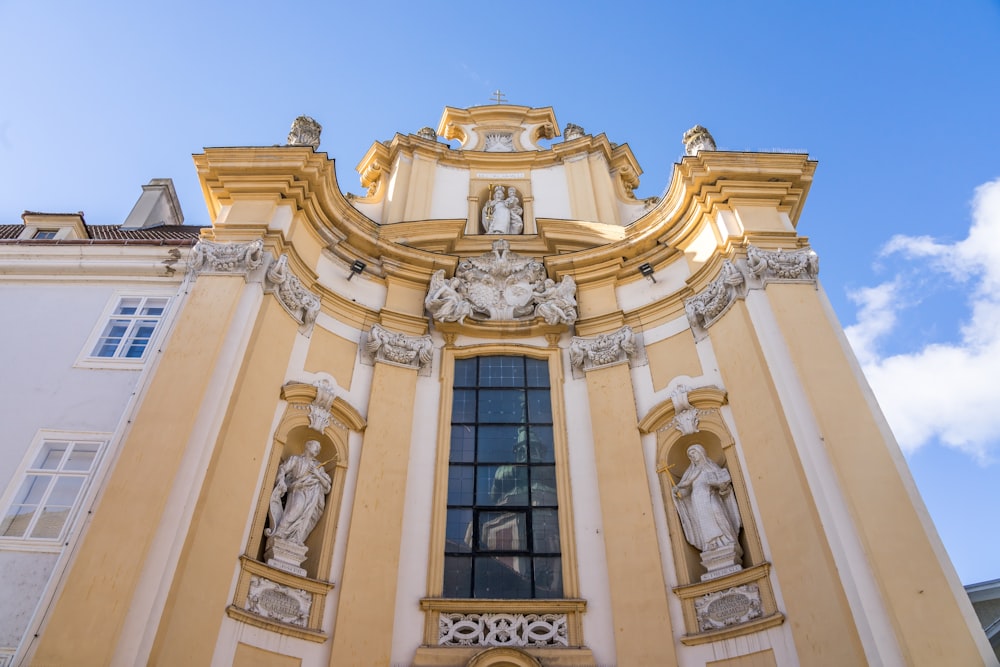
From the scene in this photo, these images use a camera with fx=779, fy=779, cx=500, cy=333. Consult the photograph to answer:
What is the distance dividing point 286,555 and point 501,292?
6.29 m

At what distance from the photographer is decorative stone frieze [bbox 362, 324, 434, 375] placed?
12.8m

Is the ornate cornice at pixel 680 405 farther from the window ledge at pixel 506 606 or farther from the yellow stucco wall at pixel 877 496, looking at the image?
the window ledge at pixel 506 606

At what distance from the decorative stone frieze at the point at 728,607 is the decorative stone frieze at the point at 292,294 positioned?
7.07 meters

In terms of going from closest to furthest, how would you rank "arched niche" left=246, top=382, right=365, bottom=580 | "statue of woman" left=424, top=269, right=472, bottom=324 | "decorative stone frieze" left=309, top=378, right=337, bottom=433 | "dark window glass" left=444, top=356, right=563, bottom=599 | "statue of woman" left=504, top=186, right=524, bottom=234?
1. "arched niche" left=246, top=382, right=365, bottom=580
2. "dark window glass" left=444, top=356, right=563, bottom=599
3. "decorative stone frieze" left=309, top=378, right=337, bottom=433
4. "statue of woman" left=424, top=269, right=472, bottom=324
5. "statue of woman" left=504, top=186, right=524, bottom=234

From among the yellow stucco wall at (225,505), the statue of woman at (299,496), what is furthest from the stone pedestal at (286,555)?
the yellow stucco wall at (225,505)

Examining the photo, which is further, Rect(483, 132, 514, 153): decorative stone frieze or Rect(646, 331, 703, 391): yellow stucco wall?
Rect(483, 132, 514, 153): decorative stone frieze

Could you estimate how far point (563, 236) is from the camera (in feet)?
50.0

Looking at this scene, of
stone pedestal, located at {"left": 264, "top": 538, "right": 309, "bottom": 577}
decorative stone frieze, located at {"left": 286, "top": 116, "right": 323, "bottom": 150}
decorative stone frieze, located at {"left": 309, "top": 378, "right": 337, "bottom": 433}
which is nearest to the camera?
stone pedestal, located at {"left": 264, "top": 538, "right": 309, "bottom": 577}

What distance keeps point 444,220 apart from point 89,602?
9.53 m

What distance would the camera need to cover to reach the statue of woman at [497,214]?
16.0 meters

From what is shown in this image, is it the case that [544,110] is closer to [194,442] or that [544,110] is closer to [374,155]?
[374,155]

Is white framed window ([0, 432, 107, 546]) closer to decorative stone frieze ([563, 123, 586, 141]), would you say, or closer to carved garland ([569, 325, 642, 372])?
carved garland ([569, 325, 642, 372])

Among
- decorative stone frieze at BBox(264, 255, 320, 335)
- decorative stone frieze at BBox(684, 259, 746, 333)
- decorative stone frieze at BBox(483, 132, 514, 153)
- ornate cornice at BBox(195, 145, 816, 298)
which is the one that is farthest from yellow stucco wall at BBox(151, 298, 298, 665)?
decorative stone frieze at BBox(483, 132, 514, 153)

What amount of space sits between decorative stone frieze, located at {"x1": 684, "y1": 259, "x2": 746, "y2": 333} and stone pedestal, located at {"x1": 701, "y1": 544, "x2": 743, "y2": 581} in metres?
3.65
